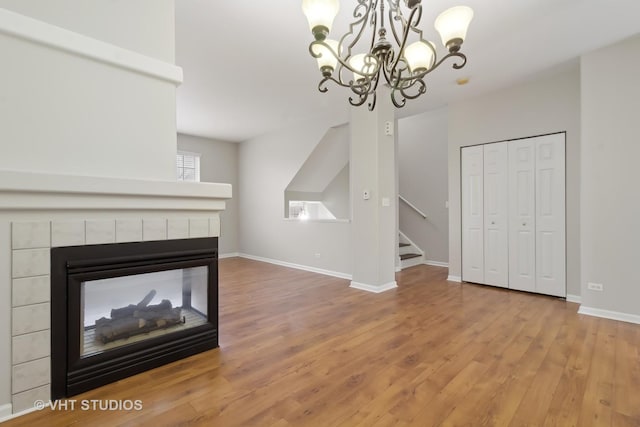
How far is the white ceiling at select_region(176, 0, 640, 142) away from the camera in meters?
2.38

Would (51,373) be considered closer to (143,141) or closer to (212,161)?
(143,141)

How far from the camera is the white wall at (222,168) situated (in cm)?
654

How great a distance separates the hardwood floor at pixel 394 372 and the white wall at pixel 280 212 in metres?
1.86

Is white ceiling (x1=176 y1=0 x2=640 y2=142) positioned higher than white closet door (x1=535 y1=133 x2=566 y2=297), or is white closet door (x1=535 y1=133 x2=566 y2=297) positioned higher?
white ceiling (x1=176 y1=0 x2=640 y2=142)

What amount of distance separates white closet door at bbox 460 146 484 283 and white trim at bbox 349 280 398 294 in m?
1.20

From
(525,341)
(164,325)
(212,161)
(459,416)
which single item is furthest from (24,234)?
(212,161)

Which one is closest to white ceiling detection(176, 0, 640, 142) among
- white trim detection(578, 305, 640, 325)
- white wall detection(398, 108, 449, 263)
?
white wall detection(398, 108, 449, 263)

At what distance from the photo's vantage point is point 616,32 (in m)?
2.73

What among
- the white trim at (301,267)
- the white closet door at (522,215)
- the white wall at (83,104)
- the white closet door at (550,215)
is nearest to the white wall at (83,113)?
the white wall at (83,104)

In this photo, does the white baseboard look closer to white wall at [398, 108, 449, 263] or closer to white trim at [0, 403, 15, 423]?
white wall at [398, 108, 449, 263]

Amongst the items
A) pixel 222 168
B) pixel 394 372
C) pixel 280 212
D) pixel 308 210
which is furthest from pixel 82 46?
pixel 308 210

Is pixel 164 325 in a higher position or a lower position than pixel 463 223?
lower

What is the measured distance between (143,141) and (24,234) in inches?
33.4

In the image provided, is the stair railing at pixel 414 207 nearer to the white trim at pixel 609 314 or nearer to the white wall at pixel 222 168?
the white trim at pixel 609 314
